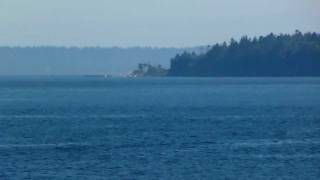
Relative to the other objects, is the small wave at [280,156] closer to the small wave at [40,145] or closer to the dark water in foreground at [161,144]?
the dark water in foreground at [161,144]

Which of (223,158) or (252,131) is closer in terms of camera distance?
(223,158)

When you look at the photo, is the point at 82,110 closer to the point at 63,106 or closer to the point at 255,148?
the point at 63,106

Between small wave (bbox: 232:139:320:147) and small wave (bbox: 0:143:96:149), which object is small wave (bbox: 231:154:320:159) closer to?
small wave (bbox: 232:139:320:147)

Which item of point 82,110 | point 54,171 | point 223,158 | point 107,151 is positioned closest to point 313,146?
point 223,158

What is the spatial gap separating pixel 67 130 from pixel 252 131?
17.2 metres

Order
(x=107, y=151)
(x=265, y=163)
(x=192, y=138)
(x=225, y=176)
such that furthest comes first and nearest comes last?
(x=192, y=138) < (x=107, y=151) < (x=265, y=163) < (x=225, y=176)

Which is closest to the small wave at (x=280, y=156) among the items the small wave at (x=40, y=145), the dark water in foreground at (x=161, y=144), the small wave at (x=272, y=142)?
the dark water in foreground at (x=161, y=144)

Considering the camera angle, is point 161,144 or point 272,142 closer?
point 161,144

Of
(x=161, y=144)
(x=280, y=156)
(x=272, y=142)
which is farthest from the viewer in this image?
(x=272, y=142)

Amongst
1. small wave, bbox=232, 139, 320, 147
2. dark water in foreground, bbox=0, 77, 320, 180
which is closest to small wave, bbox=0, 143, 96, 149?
dark water in foreground, bbox=0, 77, 320, 180

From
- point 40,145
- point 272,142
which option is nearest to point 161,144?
point 272,142

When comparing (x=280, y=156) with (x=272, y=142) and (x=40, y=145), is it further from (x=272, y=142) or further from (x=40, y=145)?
(x=40, y=145)

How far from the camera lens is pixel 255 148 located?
78312 mm

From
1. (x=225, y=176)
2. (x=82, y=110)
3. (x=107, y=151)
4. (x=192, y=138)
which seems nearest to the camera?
(x=225, y=176)
